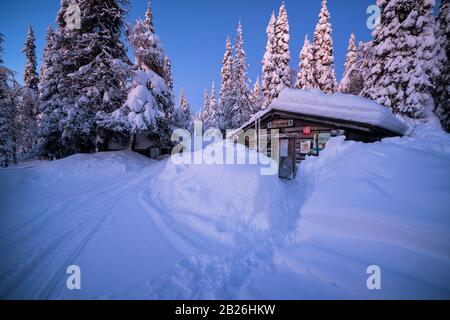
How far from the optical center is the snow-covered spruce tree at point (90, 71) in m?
12.2

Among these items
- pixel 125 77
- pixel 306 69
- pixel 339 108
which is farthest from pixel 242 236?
pixel 306 69

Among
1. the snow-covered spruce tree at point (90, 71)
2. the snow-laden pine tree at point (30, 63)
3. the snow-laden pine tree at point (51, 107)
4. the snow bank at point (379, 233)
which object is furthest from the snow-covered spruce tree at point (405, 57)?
the snow-laden pine tree at point (30, 63)

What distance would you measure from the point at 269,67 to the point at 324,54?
23.5 feet

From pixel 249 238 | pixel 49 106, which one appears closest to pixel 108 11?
pixel 49 106

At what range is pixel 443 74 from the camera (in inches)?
577

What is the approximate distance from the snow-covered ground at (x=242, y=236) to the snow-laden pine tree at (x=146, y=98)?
6005mm

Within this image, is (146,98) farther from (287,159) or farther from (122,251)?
(122,251)

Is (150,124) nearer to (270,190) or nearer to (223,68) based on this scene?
(270,190)

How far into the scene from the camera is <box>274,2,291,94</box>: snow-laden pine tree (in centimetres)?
2248

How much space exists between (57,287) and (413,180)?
701cm

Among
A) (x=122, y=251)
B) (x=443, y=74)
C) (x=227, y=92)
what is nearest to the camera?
(x=122, y=251)

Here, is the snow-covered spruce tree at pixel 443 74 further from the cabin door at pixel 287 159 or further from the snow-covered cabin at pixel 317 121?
the cabin door at pixel 287 159

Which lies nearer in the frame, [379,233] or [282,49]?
[379,233]
